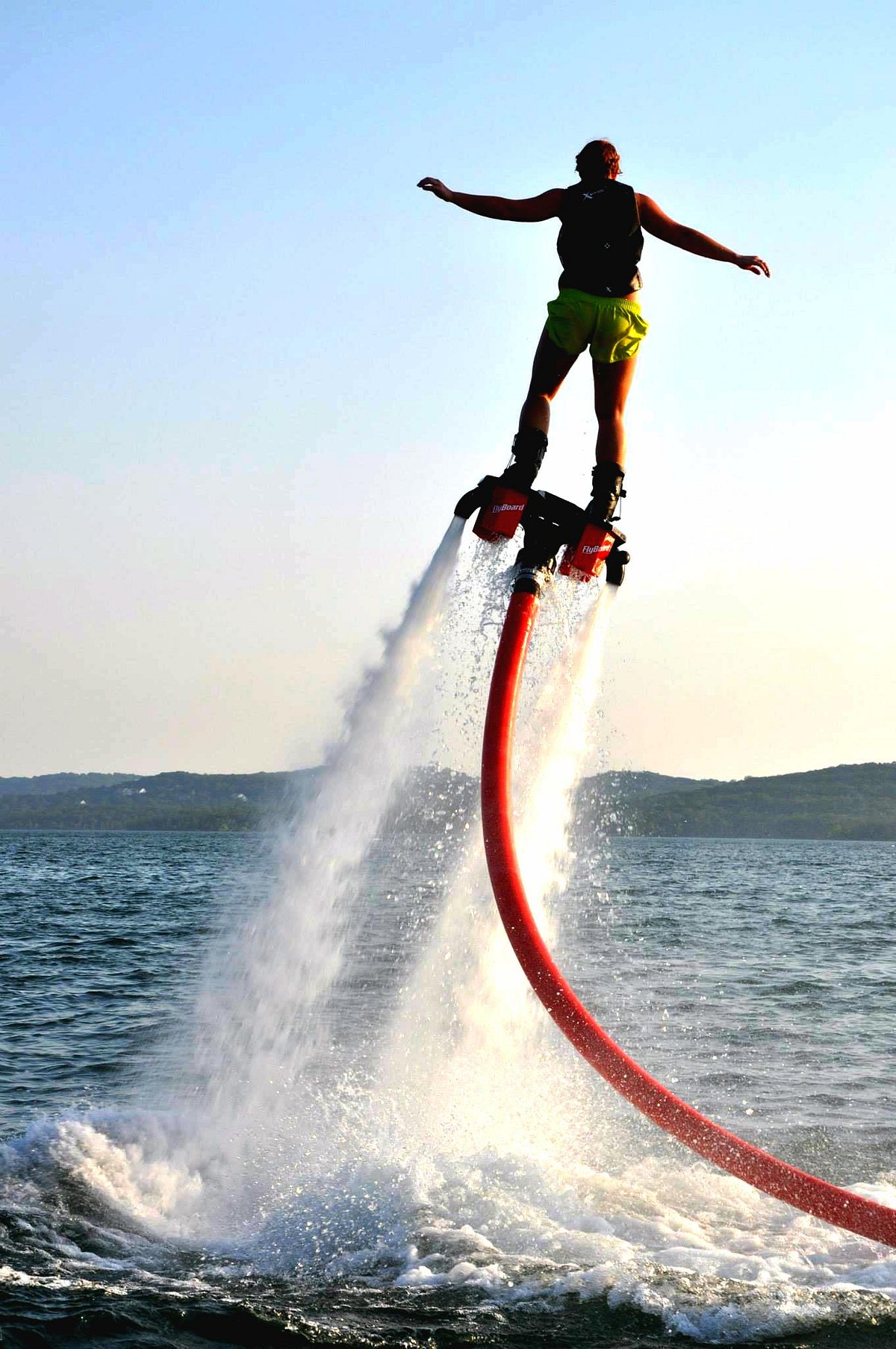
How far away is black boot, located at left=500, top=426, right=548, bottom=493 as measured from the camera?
406 inches

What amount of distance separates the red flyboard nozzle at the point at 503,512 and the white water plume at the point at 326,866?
1.66ft

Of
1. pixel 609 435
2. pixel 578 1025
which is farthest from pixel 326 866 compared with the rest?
pixel 609 435

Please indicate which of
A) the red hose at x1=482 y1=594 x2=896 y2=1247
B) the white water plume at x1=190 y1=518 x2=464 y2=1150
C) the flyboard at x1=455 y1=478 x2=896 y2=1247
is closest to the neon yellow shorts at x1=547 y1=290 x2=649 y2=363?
the flyboard at x1=455 y1=478 x2=896 y2=1247

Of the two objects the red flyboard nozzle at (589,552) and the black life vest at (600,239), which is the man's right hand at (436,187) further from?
the red flyboard nozzle at (589,552)

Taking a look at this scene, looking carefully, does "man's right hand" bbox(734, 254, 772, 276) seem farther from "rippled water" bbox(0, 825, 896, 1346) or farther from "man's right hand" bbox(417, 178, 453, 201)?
"rippled water" bbox(0, 825, 896, 1346)

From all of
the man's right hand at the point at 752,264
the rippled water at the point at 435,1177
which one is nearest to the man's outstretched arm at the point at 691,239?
the man's right hand at the point at 752,264

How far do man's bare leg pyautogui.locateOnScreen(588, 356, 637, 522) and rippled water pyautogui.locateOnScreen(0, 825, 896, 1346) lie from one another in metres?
4.51

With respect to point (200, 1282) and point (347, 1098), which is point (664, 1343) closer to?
point (200, 1282)

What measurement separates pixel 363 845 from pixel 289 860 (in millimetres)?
728

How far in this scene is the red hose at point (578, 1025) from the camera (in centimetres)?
825

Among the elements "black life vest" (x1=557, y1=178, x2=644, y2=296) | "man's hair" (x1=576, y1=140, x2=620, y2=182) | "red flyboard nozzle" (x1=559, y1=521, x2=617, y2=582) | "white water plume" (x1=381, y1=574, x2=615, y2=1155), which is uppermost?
"man's hair" (x1=576, y1=140, x2=620, y2=182)

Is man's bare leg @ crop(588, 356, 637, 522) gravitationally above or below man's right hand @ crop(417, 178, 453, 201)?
below

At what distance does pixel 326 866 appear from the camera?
1186cm

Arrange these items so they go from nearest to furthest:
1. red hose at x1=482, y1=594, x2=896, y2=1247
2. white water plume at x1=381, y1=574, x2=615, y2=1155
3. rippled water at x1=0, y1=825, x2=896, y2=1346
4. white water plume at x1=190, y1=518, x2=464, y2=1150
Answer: red hose at x1=482, y1=594, x2=896, y2=1247
rippled water at x1=0, y1=825, x2=896, y2=1346
white water plume at x1=190, y1=518, x2=464, y2=1150
white water plume at x1=381, y1=574, x2=615, y2=1155
